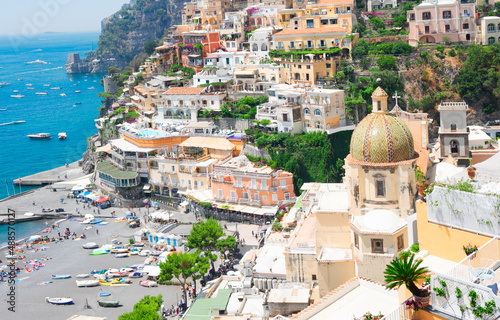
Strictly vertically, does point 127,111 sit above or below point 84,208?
above

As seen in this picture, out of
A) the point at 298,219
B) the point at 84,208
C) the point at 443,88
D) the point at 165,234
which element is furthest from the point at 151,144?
the point at 443,88

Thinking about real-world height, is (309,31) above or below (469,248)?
above

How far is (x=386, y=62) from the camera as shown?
215 feet

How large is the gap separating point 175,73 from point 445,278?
74936 mm

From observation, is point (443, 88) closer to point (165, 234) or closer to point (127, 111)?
point (165, 234)

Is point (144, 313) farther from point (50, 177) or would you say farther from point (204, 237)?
point (50, 177)

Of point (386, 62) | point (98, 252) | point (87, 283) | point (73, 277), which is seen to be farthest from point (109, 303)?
point (386, 62)

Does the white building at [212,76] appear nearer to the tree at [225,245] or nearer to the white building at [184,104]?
the white building at [184,104]

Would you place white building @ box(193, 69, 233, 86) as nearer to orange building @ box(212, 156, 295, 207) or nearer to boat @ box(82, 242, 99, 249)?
orange building @ box(212, 156, 295, 207)

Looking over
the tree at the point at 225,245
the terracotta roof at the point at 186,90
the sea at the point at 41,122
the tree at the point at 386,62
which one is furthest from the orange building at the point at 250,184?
the sea at the point at 41,122

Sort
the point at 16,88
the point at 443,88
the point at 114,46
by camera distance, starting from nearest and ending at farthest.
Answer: the point at 443,88 < the point at 16,88 < the point at 114,46

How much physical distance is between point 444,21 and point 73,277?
152ft

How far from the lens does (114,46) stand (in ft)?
623

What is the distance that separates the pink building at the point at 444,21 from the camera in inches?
2584
